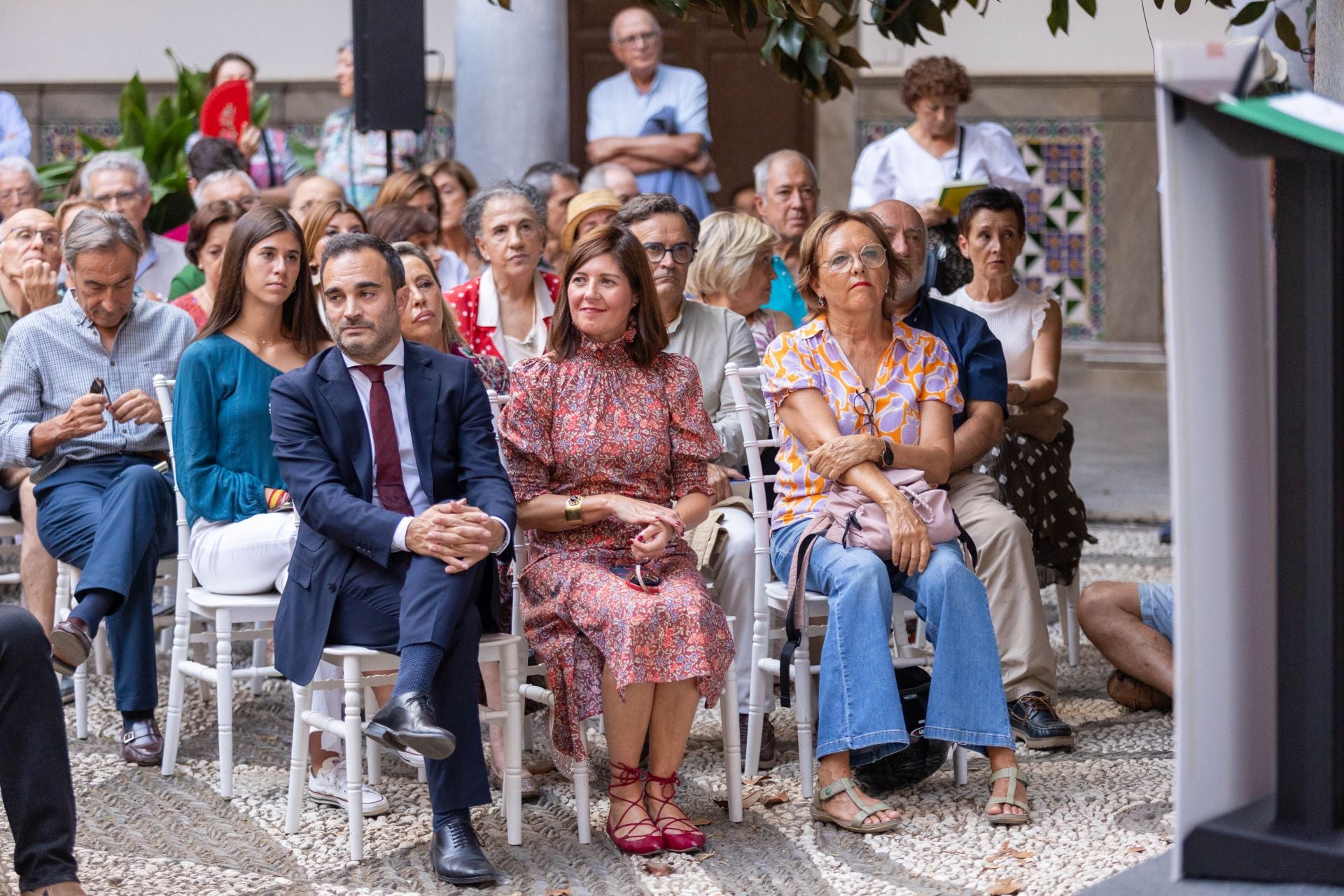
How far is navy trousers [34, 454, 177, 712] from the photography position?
4059mm

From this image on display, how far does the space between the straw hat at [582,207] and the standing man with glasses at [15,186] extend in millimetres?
2219

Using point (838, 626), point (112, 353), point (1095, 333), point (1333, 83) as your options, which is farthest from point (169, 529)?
point (1095, 333)

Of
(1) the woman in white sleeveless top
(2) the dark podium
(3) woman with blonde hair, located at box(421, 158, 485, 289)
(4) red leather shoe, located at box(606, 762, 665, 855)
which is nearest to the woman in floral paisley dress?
(4) red leather shoe, located at box(606, 762, 665, 855)

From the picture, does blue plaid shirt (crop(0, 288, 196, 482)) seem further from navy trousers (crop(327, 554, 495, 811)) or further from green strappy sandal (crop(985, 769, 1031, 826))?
green strappy sandal (crop(985, 769, 1031, 826))

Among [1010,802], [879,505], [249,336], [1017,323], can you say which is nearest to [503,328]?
[249,336]

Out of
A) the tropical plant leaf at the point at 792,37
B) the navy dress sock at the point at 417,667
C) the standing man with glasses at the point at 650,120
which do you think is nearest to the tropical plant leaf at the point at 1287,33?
the tropical plant leaf at the point at 792,37

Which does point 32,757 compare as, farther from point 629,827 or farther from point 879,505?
point 879,505

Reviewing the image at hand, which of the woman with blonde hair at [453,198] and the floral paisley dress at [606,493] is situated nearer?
the floral paisley dress at [606,493]

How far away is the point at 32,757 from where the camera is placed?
2.76 m

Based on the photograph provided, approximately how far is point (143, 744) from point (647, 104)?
163 inches

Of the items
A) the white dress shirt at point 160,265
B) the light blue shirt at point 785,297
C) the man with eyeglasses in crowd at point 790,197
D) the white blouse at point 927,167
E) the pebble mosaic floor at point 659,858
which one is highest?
the white blouse at point 927,167

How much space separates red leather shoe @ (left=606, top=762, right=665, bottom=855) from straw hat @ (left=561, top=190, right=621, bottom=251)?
1843 mm

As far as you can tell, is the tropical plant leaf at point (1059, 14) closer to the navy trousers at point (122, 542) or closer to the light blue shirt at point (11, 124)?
the navy trousers at point (122, 542)

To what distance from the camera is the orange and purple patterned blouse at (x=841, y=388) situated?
3801 mm
